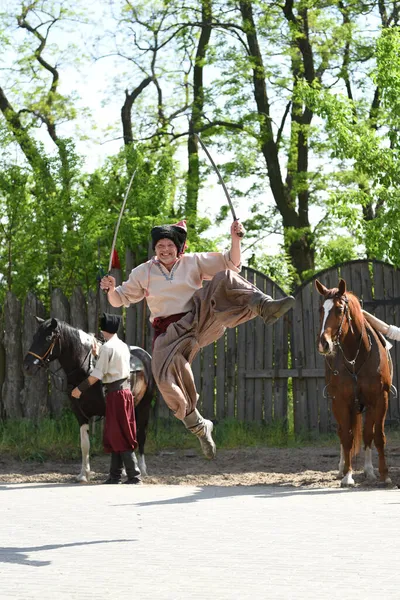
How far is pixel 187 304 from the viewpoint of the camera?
8.63 m

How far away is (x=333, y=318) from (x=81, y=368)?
372cm

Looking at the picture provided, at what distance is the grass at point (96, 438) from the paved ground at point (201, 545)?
3643mm

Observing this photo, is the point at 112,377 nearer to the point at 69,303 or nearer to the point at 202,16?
the point at 69,303

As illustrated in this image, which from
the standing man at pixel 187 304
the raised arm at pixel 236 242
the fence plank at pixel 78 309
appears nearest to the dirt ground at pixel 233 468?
the fence plank at pixel 78 309

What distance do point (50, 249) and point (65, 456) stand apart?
5.48m

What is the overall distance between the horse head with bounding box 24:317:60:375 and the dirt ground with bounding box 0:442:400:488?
4.75ft

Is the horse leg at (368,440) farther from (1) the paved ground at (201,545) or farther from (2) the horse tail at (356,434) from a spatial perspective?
(1) the paved ground at (201,545)

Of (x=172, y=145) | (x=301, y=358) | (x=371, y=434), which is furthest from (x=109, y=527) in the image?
(x=172, y=145)

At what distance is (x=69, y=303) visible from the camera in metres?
17.2

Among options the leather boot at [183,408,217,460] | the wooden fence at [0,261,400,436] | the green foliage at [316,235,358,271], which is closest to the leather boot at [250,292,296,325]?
the leather boot at [183,408,217,460]

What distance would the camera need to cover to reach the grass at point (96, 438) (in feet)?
50.3

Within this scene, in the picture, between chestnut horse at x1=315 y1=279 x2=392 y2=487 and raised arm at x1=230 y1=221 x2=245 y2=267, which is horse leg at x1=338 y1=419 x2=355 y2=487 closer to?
chestnut horse at x1=315 y1=279 x2=392 y2=487

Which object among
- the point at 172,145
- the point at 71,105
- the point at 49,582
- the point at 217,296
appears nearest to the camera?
the point at 49,582

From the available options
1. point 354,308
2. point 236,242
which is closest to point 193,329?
point 236,242
